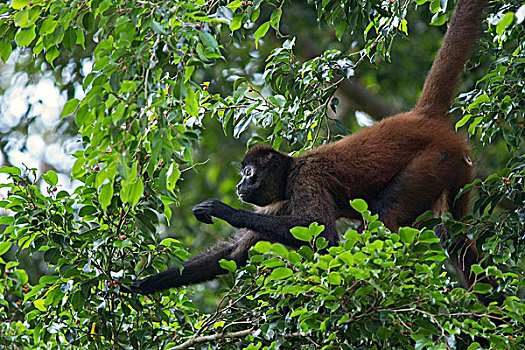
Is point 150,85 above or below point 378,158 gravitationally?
above

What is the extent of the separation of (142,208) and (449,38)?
345cm

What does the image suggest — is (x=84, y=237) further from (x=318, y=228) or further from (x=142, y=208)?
(x=318, y=228)

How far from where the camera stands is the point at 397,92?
512 inches

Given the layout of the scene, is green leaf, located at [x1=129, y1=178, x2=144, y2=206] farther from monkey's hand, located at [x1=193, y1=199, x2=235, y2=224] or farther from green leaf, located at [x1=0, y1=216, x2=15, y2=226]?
monkey's hand, located at [x1=193, y1=199, x2=235, y2=224]

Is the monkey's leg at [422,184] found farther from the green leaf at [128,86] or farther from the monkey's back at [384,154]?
the green leaf at [128,86]

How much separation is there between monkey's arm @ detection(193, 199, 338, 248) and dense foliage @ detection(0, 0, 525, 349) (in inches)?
30.0

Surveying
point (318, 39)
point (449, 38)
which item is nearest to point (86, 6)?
point (449, 38)

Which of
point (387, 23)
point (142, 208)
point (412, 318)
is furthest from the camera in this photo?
point (387, 23)

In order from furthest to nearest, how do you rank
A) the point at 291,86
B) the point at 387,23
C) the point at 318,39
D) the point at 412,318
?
the point at 318,39 → the point at 291,86 → the point at 387,23 → the point at 412,318

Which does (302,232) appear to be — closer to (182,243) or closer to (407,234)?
(407,234)

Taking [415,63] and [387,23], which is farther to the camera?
[415,63]

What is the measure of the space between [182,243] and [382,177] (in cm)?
226

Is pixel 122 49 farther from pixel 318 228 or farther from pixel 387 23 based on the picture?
pixel 387 23

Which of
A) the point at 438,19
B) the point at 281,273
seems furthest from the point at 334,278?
the point at 438,19
